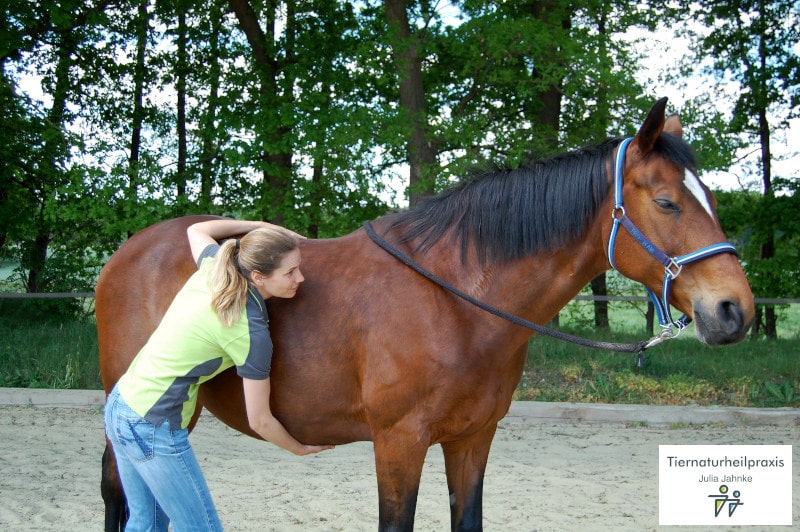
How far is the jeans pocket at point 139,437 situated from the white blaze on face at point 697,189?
2.01 meters

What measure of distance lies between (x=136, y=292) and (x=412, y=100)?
23.9 ft

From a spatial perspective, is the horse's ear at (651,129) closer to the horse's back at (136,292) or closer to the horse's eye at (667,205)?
the horse's eye at (667,205)

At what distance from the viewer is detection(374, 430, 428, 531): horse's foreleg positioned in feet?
8.38

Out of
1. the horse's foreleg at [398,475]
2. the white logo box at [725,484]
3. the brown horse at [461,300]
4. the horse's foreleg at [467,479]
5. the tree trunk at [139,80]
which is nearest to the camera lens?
the brown horse at [461,300]

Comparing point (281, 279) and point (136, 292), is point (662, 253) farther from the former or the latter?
point (136, 292)

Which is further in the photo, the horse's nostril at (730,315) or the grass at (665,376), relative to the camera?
the grass at (665,376)

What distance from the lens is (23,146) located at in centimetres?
1065

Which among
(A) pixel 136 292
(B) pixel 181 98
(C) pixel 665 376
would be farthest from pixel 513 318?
(B) pixel 181 98

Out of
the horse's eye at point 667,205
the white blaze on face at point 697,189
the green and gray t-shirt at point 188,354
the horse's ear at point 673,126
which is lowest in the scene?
the green and gray t-shirt at point 188,354

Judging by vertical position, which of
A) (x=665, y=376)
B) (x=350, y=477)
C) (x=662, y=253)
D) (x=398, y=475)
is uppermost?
(x=662, y=253)

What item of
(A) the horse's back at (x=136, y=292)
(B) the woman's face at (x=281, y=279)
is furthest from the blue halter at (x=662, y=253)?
(A) the horse's back at (x=136, y=292)

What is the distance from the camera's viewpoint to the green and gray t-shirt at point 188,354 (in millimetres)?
2295

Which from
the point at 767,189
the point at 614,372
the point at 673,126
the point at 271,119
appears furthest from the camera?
the point at 767,189

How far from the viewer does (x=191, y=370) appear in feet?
7.63
